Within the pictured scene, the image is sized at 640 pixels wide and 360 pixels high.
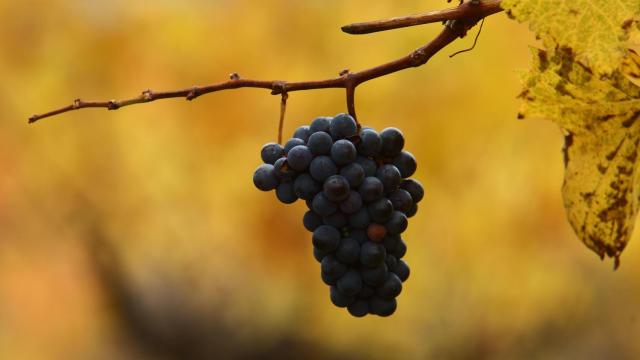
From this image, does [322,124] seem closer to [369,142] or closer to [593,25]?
[369,142]

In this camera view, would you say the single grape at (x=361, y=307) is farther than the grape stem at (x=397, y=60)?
Yes

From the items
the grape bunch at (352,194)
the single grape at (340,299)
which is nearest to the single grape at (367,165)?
the grape bunch at (352,194)

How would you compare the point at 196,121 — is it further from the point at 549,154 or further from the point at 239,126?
the point at 549,154

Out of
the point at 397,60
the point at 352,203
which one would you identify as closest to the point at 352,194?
the point at 352,203

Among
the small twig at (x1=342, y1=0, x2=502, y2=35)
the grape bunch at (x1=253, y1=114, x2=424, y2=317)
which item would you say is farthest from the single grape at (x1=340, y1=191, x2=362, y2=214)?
the small twig at (x1=342, y1=0, x2=502, y2=35)

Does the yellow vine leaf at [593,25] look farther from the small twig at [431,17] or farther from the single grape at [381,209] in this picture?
the single grape at [381,209]

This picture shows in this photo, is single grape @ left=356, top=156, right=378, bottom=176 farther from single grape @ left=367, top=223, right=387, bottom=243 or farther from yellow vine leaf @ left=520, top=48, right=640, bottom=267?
yellow vine leaf @ left=520, top=48, right=640, bottom=267
